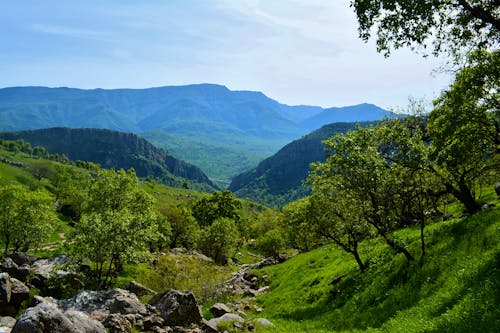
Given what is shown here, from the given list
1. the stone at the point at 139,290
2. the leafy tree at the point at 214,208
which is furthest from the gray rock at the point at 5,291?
the leafy tree at the point at 214,208

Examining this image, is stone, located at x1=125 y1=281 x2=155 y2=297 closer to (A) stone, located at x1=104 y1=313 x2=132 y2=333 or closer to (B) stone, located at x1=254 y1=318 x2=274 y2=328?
(B) stone, located at x1=254 y1=318 x2=274 y2=328

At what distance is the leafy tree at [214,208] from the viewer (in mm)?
119500

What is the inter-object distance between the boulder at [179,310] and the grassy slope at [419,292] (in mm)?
6421

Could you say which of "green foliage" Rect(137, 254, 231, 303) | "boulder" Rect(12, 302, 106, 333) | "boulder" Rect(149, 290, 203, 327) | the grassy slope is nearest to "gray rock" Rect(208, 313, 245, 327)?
"boulder" Rect(149, 290, 203, 327)

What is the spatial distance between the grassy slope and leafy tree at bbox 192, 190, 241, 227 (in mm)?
80554

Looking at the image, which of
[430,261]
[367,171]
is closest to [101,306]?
[367,171]

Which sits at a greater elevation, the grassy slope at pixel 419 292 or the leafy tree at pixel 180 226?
the grassy slope at pixel 419 292

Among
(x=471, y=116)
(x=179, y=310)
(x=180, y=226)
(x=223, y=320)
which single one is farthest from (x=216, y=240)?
(x=471, y=116)

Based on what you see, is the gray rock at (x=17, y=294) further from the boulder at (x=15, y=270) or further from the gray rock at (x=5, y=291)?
the boulder at (x=15, y=270)

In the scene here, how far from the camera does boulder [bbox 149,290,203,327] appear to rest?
86.9 ft

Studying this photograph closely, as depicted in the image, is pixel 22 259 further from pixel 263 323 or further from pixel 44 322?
pixel 44 322

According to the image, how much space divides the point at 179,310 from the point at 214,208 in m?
94.4

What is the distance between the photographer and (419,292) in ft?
76.6

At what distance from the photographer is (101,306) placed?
31.5 meters
